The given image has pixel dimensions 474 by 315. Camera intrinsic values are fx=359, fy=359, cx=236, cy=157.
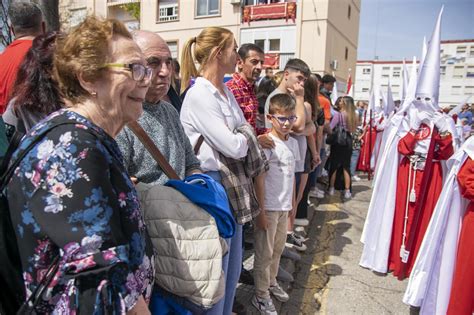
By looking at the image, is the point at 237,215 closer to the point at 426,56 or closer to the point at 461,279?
the point at 461,279

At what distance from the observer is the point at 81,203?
94 centimetres

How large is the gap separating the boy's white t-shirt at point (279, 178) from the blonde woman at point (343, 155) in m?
3.60

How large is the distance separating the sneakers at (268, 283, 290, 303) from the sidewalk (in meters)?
0.06

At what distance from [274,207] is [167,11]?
74.6ft

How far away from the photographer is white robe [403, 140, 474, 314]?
2760 millimetres

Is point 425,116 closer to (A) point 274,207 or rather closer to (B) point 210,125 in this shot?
(A) point 274,207

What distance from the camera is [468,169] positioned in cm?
262

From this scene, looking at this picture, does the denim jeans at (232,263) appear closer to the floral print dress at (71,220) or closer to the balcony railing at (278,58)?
the floral print dress at (71,220)

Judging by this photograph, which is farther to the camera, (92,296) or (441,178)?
(441,178)

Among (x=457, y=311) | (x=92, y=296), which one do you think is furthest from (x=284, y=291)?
(x=92, y=296)

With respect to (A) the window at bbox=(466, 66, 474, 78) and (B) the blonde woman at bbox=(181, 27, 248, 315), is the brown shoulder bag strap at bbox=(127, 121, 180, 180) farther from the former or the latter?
(A) the window at bbox=(466, 66, 474, 78)

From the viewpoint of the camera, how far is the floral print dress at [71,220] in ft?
3.06

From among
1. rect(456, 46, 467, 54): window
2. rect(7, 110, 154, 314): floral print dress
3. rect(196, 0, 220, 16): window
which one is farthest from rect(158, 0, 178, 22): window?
rect(456, 46, 467, 54): window

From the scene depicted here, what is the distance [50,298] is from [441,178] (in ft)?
11.7
